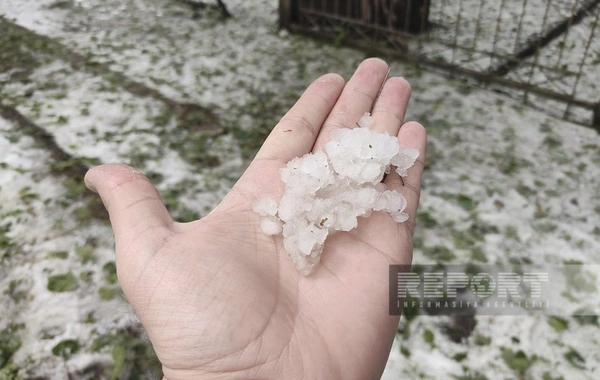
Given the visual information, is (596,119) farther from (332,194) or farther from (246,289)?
(246,289)

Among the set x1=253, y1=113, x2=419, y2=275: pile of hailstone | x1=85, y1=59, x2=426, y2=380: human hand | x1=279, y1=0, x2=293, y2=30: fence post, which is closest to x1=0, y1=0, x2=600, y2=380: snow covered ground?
x1=279, y1=0, x2=293, y2=30: fence post

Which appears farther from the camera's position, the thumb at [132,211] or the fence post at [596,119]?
the fence post at [596,119]

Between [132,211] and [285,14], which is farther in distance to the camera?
[285,14]

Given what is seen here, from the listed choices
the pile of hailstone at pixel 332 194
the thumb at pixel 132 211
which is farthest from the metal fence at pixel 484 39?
the thumb at pixel 132 211

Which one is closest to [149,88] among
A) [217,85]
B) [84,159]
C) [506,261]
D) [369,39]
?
[217,85]

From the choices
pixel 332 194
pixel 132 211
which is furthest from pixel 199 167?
pixel 132 211

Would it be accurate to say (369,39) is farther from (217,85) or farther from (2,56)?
(2,56)

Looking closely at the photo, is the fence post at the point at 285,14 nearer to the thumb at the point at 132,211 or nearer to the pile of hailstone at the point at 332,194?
the pile of hailstone at the point at 332,194
